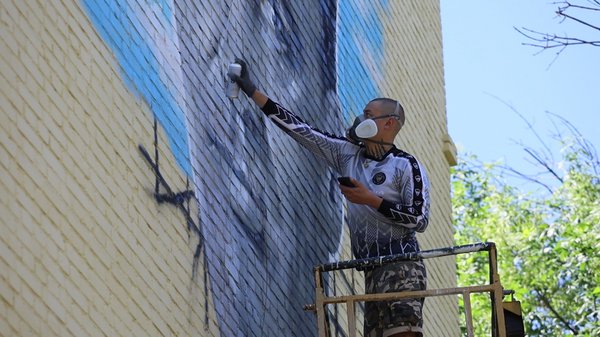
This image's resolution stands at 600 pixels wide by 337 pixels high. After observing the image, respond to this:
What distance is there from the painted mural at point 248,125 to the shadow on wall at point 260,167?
1 cm

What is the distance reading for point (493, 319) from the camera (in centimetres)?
910

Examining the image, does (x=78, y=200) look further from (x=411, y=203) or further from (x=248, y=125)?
(x=248, y=125)

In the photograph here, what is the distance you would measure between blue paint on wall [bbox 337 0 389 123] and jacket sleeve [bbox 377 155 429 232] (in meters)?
3.07

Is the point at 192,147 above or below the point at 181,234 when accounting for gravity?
above

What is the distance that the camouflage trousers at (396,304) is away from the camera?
9273 millimetres

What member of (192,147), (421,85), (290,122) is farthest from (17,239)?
(421,85)

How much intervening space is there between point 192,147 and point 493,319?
237 cm

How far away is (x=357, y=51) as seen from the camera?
13.4m

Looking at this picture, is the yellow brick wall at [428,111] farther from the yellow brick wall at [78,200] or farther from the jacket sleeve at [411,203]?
A: the yellow brick wall at [78,200]

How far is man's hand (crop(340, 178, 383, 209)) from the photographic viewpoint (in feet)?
30.2

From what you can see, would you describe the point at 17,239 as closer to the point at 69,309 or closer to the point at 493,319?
the point at 69,309

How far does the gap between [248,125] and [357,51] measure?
2.92m

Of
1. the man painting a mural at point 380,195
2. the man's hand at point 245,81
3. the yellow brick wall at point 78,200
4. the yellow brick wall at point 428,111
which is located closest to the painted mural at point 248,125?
the man's hand at point 245,81

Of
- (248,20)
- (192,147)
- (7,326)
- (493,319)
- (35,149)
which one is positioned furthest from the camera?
(248,20)
